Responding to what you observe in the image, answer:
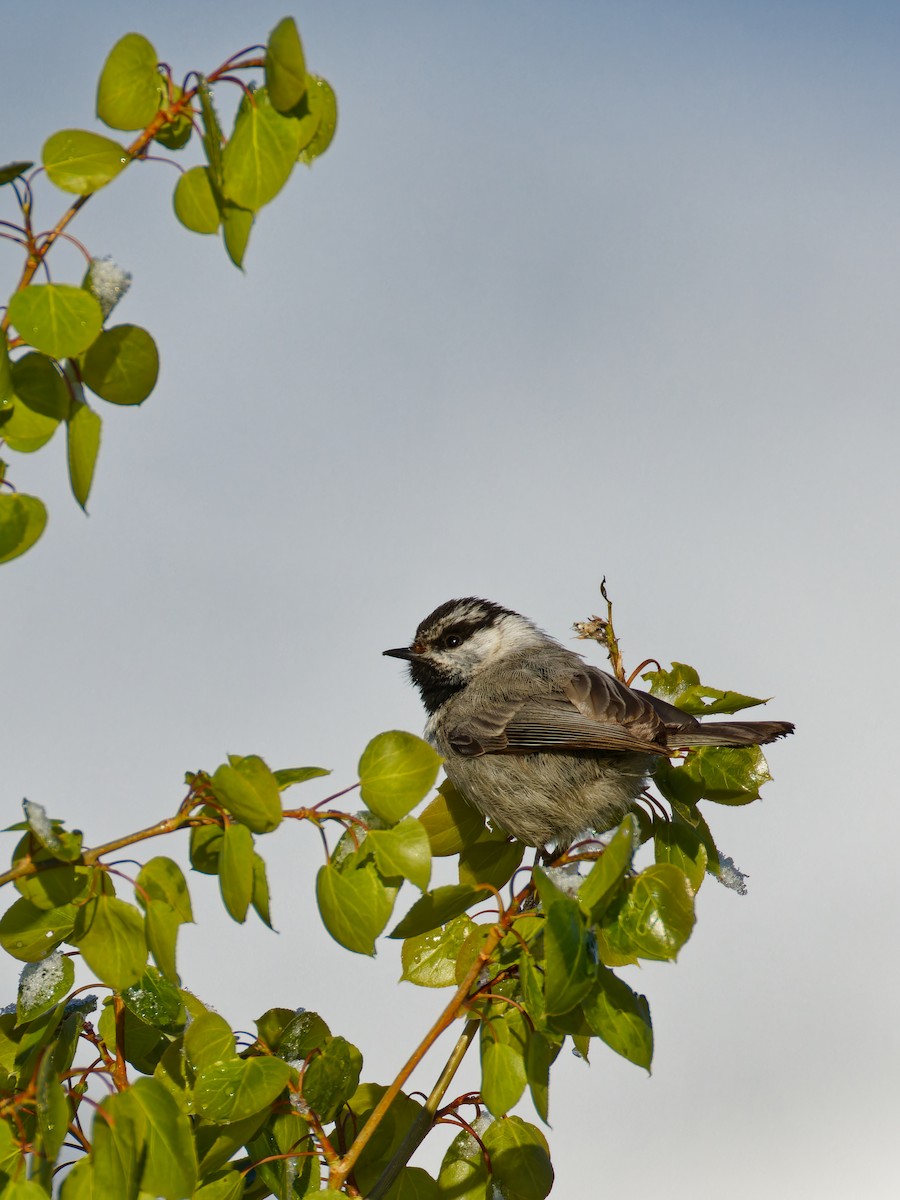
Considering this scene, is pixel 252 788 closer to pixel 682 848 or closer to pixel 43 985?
pixel 43 985

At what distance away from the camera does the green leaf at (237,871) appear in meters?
2.29

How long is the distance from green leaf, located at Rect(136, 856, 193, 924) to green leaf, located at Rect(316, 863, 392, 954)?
0.95 ft

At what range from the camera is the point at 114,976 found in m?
2.44

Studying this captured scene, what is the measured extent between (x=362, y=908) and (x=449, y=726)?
10.1 ft

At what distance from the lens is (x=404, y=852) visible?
8.24 feet

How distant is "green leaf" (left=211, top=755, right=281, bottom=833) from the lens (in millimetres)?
2268

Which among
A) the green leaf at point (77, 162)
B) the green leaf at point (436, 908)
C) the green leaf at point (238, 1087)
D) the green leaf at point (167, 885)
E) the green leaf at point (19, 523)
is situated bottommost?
the green leaf at point (238, 1087)

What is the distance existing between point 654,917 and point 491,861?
4.74 feet

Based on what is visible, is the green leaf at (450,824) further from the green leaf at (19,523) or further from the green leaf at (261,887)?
the green leaf at (19,523)

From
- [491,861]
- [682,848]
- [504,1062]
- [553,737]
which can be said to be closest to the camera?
[504,1062]

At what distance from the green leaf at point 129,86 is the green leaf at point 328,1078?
2.12 m

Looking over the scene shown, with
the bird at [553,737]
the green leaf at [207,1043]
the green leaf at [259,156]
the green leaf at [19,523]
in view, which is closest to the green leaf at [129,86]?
the green leaf at [259,156]

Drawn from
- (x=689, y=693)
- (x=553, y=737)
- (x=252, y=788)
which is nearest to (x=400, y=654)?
(x=553, y=737)

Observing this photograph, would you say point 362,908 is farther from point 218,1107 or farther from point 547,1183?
point 547,1183
